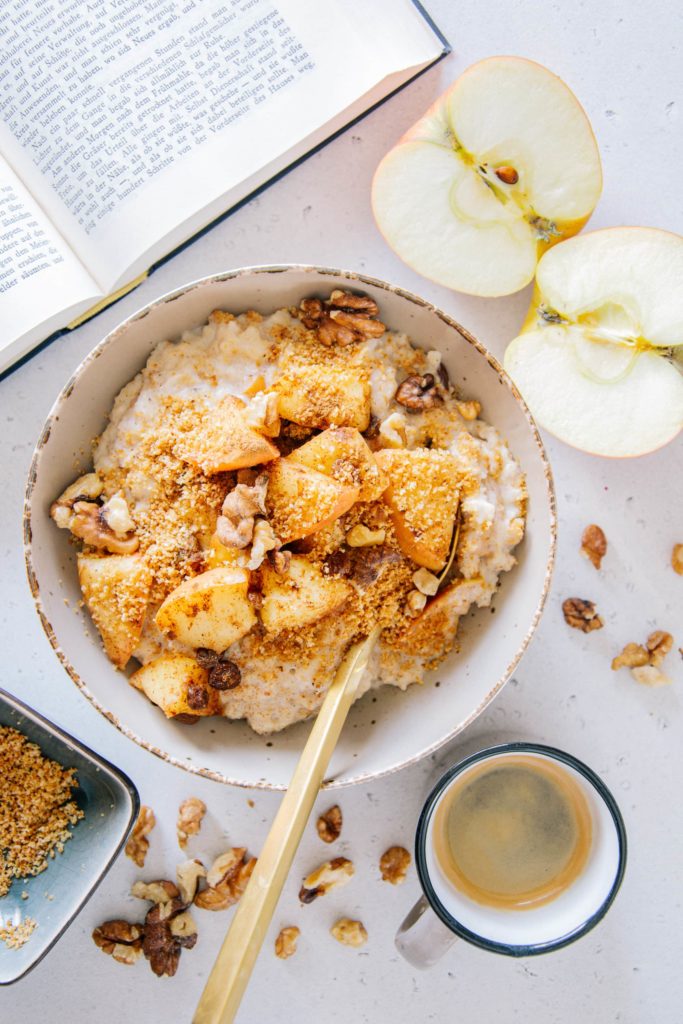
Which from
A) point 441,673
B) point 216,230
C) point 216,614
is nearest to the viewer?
point 216,614

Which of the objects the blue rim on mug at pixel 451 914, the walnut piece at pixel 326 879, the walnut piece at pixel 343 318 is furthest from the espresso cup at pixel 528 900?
the walnut piece at pixel 343 318

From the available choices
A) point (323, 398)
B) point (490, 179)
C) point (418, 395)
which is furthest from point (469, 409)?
point (490, 179)

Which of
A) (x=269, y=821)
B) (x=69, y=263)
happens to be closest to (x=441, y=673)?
(x=269, y=821)

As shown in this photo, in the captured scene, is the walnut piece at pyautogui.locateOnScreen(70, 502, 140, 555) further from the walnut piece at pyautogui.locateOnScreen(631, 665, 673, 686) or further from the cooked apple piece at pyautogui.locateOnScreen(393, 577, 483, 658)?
the walnut piece at pyautogui.locateOnScreen(631, 665, 673, 686)

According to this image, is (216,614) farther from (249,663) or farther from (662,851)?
(662,851)

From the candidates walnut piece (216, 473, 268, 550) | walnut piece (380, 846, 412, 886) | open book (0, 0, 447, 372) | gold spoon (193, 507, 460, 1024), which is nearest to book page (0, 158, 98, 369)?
open book (0, 0, 447, 372)

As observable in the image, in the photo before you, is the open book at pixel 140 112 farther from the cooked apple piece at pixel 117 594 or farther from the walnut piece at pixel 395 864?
the walnut piece at pixel 395 864
